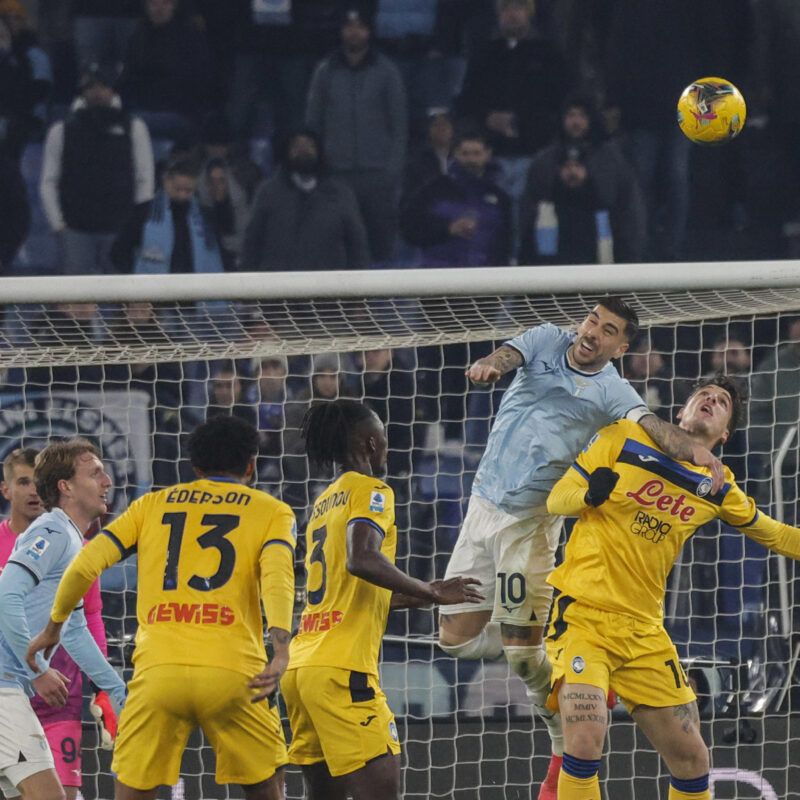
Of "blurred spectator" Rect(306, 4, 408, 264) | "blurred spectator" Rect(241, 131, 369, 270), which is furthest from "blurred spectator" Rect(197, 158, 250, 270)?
"blurred spectator" Rect(306, 4, 408, 264)

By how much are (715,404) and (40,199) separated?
19.1ft

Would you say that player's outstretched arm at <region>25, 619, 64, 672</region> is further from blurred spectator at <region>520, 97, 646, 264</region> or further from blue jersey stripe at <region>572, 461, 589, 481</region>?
blurred spectator at <region>520, 97, 646, 264</region>

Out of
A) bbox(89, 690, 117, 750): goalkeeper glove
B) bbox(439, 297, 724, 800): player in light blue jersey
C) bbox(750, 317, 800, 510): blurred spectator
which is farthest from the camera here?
bbox(750, 317, 800, 510): blurred spectator

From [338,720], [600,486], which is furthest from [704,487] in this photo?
[338,720]

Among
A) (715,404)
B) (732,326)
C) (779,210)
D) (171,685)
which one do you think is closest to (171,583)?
(171,685)

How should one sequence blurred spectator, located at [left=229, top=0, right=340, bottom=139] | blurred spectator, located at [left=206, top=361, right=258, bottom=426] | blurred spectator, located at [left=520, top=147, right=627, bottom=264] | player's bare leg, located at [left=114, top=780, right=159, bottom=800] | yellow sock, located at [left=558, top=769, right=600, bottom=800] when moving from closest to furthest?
1. player's bare leg, located at [left=114, top=780, right=159, bottom=800]
2. yellow sock, located at [left=558, top=769, right=600, bottom=800]
3. blurred spectator, located at [left=206, top=361, right=258, bottom=426]
4. blurred spectator, located at [left=520, top=147, right=627, bottom=264]
5. blurred spectator, located at [left=229, top=0, right=340, bottom=139]

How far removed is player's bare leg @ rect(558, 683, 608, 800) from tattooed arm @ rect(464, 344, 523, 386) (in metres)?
1.10

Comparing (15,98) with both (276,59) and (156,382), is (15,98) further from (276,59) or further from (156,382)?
(156,382)

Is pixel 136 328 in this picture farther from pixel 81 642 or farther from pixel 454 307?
pixel 81 642

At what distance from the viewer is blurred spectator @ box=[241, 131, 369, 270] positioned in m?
8.87

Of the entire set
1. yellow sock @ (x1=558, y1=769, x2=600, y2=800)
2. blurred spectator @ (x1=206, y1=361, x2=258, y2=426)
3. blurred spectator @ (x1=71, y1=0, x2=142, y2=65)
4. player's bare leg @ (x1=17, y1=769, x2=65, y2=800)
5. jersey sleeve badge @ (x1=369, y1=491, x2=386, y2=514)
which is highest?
blurred spectator @ (x1=71, y1=0, x2=142, y2=65)

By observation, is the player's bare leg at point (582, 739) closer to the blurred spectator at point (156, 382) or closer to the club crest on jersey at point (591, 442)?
the club crest on jersey at point (591, 442)

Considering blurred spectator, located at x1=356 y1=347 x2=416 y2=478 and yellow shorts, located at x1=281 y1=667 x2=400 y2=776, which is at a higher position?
blurred spectator, located at x1=356 y1=347 x2=416 y2=478

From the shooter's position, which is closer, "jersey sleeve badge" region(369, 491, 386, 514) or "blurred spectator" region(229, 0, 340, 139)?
"jersey sleeve badge" region(369, 491, 386, 514)
